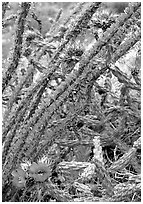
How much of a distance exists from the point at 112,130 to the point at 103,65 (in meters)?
0.27

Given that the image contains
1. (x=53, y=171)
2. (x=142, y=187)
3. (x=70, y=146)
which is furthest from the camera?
(x=70, y=146)

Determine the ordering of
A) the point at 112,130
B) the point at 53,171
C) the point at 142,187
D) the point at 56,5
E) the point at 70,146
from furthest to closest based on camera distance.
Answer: the point at 56,5
the point at 112,130
the point at 70,146
the point at 53,171
the point at 142,187

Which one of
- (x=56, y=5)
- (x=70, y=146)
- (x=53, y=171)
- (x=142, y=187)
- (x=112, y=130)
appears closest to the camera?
(x=142, y=187)

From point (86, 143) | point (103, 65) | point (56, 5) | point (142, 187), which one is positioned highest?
point (56, 5)

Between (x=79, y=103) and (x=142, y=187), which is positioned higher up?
(x=79, y=103)

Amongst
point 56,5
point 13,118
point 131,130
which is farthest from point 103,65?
point 56,5

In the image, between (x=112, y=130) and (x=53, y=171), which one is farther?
(x=112, y=130)

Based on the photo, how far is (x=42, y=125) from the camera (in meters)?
0.73

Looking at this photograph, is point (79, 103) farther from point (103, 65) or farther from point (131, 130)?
point (131, 130)

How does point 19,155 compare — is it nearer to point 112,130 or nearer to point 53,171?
point 53,171

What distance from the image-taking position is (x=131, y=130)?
Answer: 1040 millimetres

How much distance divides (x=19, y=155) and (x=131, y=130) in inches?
15.4

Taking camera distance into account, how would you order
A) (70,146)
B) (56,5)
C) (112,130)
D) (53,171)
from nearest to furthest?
(53,171)
(70,146)
(112,130)
(56,5)

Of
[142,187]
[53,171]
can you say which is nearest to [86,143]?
[53,171]
